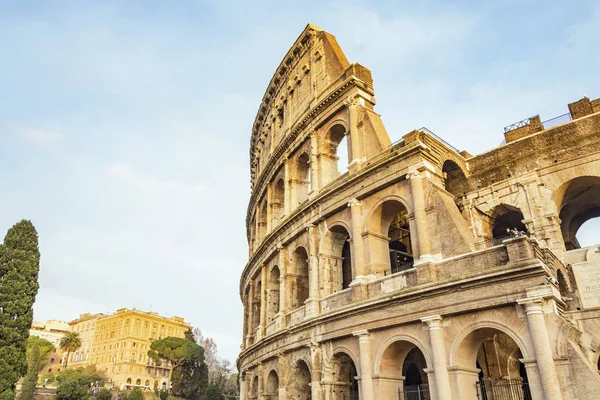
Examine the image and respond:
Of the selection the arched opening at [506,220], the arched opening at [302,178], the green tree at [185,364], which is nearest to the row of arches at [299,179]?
the arched opening at [302,178]

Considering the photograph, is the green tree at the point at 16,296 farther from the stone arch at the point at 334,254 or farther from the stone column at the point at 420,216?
the stone column at the point at 420,216

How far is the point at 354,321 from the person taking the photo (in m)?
13.0

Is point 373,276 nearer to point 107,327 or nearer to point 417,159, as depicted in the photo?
point 417,159

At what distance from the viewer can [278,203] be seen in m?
21.4

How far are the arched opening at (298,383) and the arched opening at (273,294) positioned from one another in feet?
9.91

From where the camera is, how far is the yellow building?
232ft

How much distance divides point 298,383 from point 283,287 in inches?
138

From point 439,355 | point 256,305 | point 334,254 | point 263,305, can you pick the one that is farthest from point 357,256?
point 256,305

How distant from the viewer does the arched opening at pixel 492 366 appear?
1065 cm

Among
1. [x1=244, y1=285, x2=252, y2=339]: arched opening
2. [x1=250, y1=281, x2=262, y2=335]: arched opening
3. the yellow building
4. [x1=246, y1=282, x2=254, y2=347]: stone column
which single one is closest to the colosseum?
[x1=246, y1=282, x2=254, y2=347]: stone column

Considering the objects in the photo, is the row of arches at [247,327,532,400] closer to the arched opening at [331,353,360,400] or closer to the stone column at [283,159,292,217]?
the arched opening at [331,353,360,400]

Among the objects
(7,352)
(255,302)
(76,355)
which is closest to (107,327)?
(76,355)

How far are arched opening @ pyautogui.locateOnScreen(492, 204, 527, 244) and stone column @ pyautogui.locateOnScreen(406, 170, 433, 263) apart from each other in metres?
2.97

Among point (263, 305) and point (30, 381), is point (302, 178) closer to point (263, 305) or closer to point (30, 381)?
point (263, 305)
